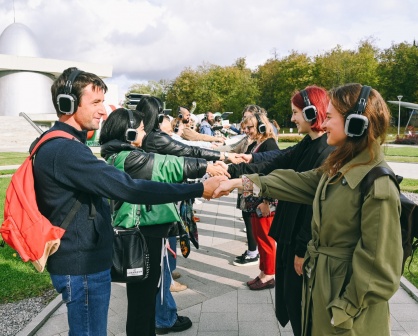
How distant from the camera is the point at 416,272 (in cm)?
574

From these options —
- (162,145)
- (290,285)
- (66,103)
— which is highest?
(66,103)

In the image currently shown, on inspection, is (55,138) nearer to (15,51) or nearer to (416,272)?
(416,272)

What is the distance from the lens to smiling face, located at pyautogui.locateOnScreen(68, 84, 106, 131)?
2.61 meters

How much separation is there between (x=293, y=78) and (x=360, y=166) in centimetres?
5516

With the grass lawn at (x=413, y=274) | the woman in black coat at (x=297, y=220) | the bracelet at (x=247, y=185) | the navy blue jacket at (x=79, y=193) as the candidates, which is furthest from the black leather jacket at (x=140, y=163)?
the grass lawn at (x=413, y=274)

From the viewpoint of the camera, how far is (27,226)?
7.39 ft

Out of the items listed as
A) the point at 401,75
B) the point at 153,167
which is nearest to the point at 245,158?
the point at 153,167

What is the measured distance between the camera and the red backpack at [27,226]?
2.25 meters

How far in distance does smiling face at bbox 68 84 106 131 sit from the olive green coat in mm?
1494

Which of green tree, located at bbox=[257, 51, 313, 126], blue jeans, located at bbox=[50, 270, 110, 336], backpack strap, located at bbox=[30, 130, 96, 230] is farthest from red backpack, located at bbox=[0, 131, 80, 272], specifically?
green tree, located at bbox=[257, 51, 313, 126]

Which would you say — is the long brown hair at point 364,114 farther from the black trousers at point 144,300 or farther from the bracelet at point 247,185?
the black trousers at point 144,300

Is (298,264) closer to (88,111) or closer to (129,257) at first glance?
(129,257)

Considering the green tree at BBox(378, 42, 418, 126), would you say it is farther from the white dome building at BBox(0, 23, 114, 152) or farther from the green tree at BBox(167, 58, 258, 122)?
the white dome building at BBox(0, 23, 114, 152)

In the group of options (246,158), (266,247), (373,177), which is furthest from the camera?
(266,247)
